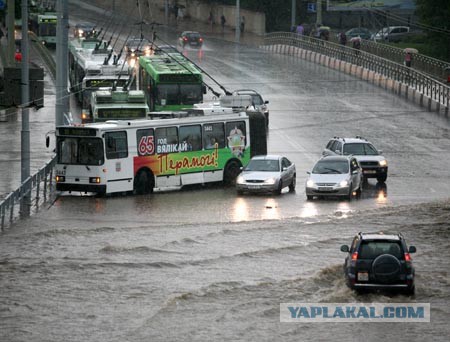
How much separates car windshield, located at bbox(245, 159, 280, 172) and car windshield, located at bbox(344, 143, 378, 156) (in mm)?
3979

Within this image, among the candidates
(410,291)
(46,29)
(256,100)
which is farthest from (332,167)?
(46,29)

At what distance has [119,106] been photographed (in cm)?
4794

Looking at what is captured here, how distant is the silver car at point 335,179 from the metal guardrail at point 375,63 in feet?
77.8

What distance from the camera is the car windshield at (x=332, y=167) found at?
3961 centimetres

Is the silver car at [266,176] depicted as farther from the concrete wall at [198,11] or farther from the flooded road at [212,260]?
the concrete wall at [198,11]

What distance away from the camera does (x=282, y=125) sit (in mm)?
57594

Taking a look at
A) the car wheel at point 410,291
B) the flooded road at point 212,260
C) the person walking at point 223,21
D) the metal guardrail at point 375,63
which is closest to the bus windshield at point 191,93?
the flooded road at point 212,260

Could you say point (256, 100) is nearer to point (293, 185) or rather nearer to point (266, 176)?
point (293, 185)

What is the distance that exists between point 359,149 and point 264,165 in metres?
4.57

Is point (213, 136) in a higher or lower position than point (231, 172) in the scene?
higher

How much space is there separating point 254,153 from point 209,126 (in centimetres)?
265

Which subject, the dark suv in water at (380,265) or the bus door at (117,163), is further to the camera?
the bus door at (117,163)

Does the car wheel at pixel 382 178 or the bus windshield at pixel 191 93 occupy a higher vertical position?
the bus windshield at pixel 191 93

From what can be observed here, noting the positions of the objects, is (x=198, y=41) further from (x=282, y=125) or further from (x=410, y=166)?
(x=410, y=166)
